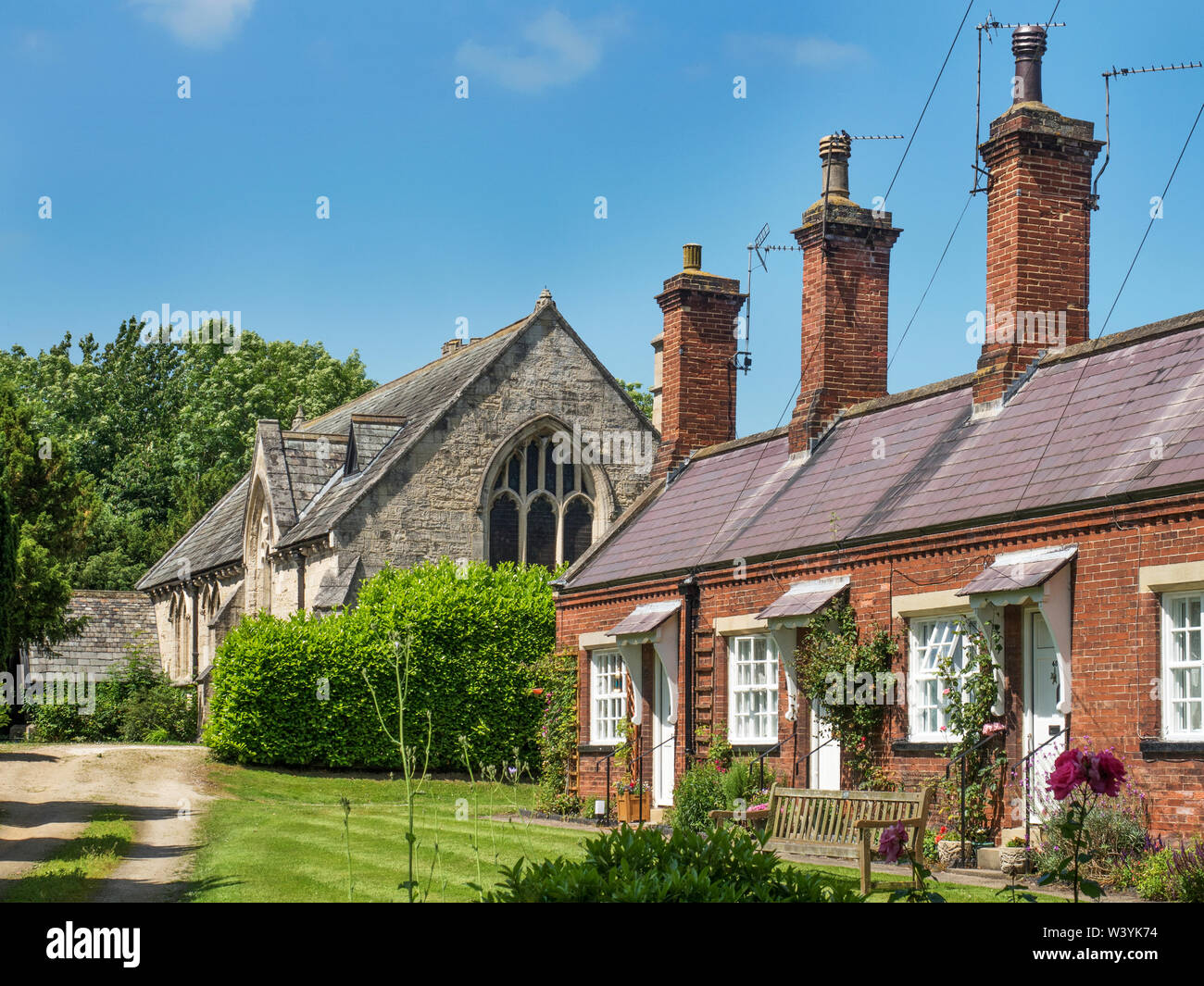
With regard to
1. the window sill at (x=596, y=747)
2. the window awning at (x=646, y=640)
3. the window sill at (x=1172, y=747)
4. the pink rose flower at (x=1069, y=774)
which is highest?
the window awning at (x=646, y=640)

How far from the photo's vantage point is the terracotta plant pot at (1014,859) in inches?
590

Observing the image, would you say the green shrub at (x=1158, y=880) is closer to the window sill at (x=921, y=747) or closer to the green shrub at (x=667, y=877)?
the window sill at (x=921, y=747)

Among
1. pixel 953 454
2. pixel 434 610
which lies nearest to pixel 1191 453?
pixel 953 454

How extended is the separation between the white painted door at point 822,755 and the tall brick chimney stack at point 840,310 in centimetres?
522

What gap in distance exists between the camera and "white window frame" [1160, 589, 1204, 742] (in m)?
14.1

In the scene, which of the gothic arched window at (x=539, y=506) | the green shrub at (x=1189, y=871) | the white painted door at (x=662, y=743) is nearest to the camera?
the green shrub at (x=1189, y=871)

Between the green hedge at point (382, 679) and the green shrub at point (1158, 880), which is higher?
the green hedge at point (382, 679)

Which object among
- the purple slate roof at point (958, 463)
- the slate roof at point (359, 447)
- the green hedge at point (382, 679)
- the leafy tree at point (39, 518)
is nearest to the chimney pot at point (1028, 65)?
the purple slate roof at point (958, 463)

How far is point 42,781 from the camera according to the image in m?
27.1

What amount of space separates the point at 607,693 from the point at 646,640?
8.46 feet

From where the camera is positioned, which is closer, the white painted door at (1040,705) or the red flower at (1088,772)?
the red flower at (1088,772)
